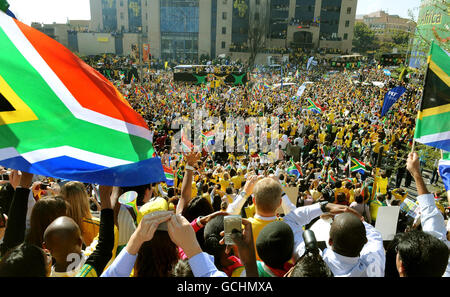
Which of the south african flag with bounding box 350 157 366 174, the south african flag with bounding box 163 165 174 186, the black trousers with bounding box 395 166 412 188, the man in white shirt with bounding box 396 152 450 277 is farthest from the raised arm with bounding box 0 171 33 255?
the black trousers with bounding box 395 166 412 188

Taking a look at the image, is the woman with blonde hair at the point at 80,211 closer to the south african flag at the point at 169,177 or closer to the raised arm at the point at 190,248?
the raised arm at the point at 190,248

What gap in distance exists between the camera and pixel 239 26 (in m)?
65.4

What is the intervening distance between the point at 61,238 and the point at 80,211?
37.7 inches

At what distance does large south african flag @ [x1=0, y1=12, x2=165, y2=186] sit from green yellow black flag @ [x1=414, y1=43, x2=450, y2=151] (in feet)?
9.52

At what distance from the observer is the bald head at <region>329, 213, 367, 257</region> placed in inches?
81.7

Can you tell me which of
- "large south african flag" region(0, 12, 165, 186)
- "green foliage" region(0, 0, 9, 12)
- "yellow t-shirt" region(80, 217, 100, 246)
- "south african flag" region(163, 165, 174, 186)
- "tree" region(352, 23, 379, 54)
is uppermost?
"tree" region(352, 23, 379, 54)

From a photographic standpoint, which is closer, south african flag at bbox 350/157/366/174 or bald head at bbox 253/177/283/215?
bald head at bbox 253/177/283/215

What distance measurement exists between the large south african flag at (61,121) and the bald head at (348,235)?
1323 mm

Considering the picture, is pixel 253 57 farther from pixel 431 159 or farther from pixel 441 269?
pixel 441 269

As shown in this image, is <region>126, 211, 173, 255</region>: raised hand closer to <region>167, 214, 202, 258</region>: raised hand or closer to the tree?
<region>167, 214, 202, 258</region>: raised hand

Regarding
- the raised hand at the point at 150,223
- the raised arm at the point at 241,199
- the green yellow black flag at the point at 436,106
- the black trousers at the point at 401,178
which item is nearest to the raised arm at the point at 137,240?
the raised hand at the point at 150,223

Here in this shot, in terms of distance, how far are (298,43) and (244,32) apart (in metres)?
11.2

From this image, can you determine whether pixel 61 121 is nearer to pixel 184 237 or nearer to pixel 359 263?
pixel 184 237
